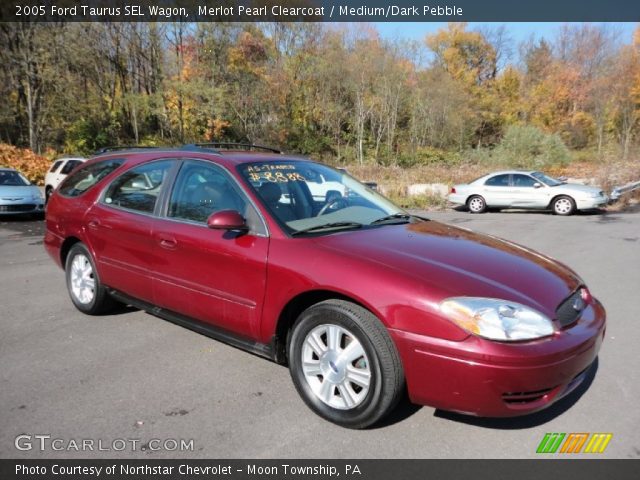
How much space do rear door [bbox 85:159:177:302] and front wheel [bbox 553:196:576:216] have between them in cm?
1334

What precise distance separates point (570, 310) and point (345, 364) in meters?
1.36

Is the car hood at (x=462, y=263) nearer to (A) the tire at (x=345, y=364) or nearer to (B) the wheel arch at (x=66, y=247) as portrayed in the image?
(A) the tire at (x=345, y=364)

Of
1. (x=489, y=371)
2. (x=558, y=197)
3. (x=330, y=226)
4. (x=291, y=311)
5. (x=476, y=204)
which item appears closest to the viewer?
(x=489, y=371)

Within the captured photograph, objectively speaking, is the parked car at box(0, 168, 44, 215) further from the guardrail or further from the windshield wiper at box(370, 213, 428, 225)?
the guardrail

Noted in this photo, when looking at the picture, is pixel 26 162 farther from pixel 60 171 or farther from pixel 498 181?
pixel 498 181

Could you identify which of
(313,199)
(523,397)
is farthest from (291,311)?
(523,397)

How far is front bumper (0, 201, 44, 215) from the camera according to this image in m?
12.3

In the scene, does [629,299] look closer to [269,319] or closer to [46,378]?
[269,319]

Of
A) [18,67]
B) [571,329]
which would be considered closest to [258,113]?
[18,67]

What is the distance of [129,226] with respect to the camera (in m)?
4.17

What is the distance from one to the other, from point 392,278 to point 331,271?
37 cm

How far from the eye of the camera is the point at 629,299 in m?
5.52

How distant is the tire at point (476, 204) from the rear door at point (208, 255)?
1332 centimetres

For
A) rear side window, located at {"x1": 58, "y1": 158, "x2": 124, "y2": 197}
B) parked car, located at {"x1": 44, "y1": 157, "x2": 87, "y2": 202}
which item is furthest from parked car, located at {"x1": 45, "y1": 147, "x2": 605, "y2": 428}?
parked car, located at {"x1": 44, "y1": 157, "x2": 87, "y2": 202}
